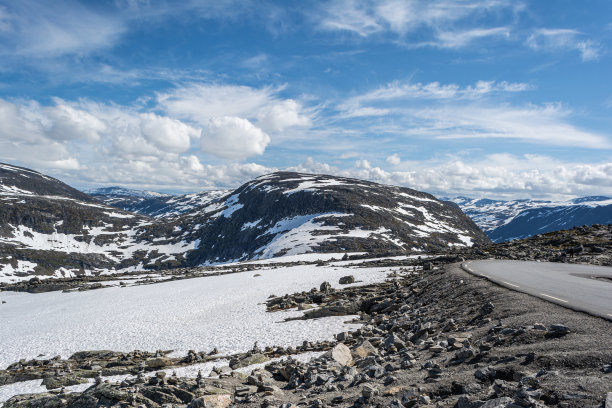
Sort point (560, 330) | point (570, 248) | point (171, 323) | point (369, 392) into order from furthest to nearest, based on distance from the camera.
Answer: point (570, 248) → point (171, 323) → point (560, 330) → point (369, 392)

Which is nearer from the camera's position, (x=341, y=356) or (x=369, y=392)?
(x=369, y=392)

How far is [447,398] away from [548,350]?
3166 millimetres

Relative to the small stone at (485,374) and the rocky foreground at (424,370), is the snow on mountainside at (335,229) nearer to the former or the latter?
the rocky foreground at (424,370)

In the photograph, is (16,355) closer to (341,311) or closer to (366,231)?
(341,311)

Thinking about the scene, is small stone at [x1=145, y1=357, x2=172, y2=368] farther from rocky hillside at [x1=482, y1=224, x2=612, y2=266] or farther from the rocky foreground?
rocky hillside at [x1=482, y1=224, x2=612, y2=266]

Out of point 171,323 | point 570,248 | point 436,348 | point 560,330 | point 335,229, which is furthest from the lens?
point 335,229

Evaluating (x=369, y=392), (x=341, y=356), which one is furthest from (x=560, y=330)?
(x=341, y=356)

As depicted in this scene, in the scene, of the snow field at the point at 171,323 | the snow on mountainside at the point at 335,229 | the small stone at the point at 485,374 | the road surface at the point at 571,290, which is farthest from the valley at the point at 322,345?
the snow on mountainside at the point at 335,229

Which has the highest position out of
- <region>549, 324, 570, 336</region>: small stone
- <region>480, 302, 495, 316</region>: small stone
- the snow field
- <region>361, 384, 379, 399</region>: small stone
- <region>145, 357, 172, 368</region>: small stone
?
<region>549, 324, 570, 336</region>: small stone

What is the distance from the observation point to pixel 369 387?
8539 mm

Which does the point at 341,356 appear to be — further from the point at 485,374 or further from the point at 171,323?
the point at 171,323

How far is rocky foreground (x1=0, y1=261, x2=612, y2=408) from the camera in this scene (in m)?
7.05

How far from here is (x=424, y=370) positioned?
9.59 metres

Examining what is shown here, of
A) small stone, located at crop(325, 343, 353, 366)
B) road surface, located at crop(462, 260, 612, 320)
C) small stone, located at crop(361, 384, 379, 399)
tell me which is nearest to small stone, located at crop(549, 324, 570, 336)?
road surface, located at crop(462, 260, 612, 320)
